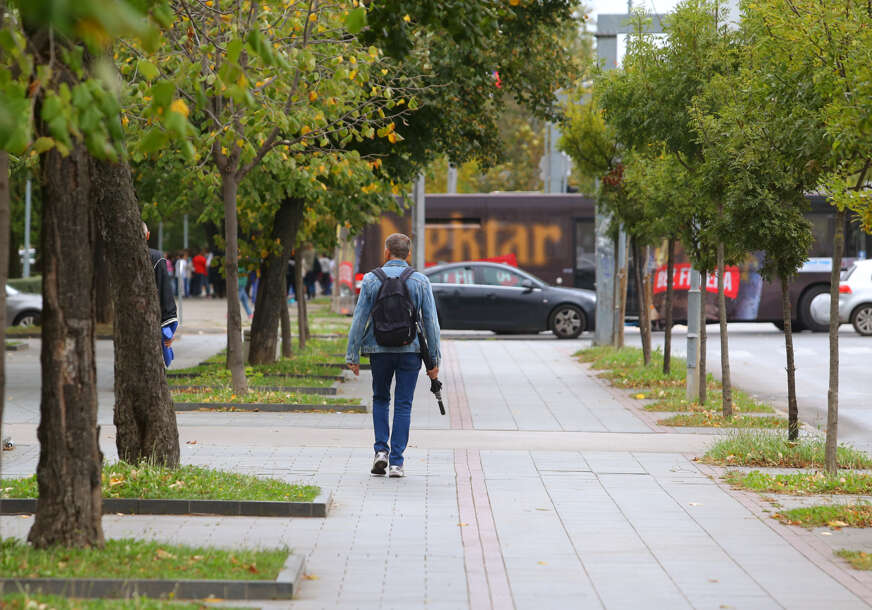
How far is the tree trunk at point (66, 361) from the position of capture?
6.03 meters

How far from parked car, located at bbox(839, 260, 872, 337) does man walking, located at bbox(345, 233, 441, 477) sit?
19.6m

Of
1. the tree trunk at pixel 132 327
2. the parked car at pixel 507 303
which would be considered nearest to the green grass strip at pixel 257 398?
the tree trunk at pixel 132 327

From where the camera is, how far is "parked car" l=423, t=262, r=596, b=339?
27266mm

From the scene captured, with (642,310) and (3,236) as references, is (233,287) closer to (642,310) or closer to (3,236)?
(642,310)

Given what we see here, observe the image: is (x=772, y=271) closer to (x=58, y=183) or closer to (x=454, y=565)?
(x=454, y=565)

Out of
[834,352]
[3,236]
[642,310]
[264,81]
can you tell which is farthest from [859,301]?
[3,236]

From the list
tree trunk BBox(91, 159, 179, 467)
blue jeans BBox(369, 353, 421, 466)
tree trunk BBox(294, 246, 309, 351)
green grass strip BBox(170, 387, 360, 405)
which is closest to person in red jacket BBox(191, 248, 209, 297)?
tree trunk BBox(294, 246, 309, 351)

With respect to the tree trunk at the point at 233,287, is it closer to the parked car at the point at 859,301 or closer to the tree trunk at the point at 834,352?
the tree trunk at the point at 834,352

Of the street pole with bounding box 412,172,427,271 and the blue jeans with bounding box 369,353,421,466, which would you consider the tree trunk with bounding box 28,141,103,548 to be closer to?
the blue jeans with bounding box 369,353,421,466

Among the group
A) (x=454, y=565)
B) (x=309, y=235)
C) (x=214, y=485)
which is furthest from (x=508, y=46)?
(x=454, y=565)

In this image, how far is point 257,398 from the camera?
13797mm

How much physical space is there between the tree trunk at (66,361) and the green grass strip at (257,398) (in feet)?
24.2

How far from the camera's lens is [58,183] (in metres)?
6.07

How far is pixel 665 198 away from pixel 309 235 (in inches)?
408
